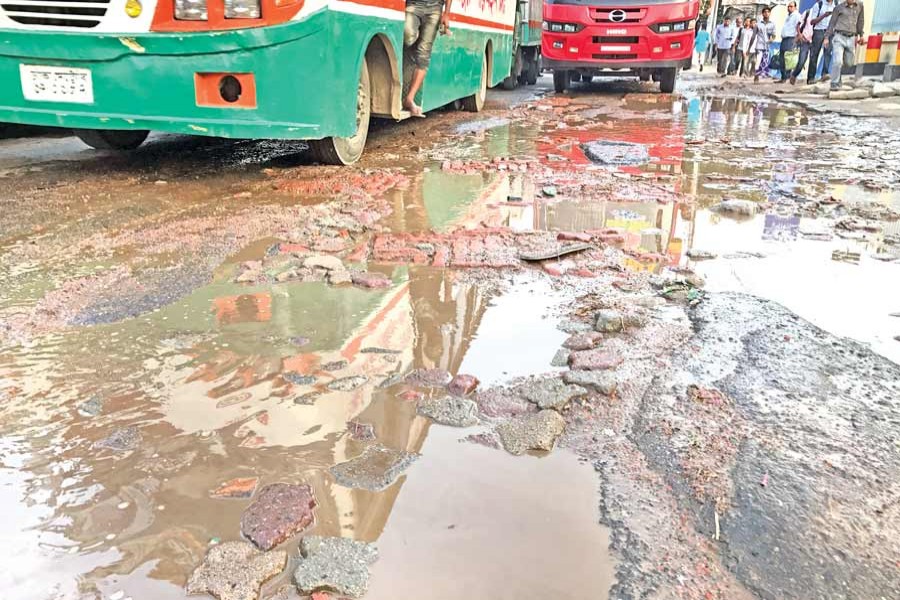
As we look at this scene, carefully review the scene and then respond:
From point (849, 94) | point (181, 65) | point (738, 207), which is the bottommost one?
point (738, 207)

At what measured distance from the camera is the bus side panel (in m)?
7.42

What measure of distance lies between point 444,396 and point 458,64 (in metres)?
6.83

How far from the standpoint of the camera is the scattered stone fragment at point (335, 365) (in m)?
2.57

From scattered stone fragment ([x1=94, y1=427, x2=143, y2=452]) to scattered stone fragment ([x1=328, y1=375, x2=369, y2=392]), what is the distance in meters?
0.61

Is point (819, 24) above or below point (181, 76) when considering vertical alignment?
above

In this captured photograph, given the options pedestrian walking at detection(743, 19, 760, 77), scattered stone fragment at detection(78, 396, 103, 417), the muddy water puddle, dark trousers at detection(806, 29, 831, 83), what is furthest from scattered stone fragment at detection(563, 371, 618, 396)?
pedestrian walking at detection(743, 19, 760, 77)

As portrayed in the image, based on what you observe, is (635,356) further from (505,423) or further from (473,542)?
(473,542)

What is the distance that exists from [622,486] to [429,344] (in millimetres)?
1064

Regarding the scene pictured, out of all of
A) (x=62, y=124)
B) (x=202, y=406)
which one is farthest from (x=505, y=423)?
(x=62, y=124)

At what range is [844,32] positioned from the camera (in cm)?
1434

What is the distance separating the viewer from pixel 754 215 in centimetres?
472

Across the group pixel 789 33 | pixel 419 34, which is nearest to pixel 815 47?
pixel 789 33

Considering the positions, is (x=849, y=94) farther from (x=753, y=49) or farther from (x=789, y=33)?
(x=753, y=49)

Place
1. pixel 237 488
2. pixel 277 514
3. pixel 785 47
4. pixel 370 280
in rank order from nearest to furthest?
pixel 277 514 < pixel 237 488 < pixel 370 280 < pixel 785 47
